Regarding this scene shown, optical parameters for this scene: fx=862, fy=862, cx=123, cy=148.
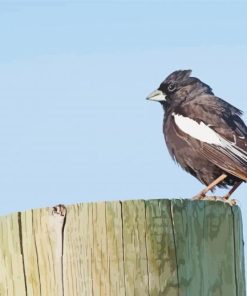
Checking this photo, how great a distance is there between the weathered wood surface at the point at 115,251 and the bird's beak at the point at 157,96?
Result: 6.16 m

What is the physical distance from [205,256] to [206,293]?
0.51 ft

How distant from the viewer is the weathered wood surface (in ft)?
11.3

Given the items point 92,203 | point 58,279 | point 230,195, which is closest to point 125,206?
point 92,203

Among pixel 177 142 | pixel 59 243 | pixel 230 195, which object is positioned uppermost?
pixel 177 142

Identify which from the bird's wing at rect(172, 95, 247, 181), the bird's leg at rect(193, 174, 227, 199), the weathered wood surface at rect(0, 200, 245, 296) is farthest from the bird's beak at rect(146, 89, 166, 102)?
the weathered wood surface at rect(0, 200, 245, 296)

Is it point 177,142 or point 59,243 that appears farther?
point 177,142

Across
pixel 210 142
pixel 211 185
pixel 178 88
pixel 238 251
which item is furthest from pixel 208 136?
pixel 238 251

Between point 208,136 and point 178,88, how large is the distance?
3.82 ft

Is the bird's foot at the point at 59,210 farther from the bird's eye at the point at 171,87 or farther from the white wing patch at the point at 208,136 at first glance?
the bird's eye at the point at 171,87

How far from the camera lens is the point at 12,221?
364 cm

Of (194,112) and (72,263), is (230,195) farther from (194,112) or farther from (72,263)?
(72,263)

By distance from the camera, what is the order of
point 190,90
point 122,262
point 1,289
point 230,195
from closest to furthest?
point 122,262
point 1,289
point 230,195
point 190,90

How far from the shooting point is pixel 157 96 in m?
9.83

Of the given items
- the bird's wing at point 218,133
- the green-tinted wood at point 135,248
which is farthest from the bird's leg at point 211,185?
the green-tinted wood at point 135,248
